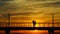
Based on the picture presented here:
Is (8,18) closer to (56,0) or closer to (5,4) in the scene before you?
(5,4)

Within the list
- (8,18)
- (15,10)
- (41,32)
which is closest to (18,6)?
(15,10)

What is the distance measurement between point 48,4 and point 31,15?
514 millimetres

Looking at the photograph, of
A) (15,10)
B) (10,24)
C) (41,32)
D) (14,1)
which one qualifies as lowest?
(41,32)

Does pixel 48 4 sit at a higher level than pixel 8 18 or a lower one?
higher

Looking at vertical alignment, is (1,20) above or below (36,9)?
below

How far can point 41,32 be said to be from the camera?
139 inches

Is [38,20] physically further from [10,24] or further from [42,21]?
[10,24]

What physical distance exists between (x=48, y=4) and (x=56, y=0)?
0.23m

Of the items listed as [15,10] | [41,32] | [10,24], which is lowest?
[41,32]

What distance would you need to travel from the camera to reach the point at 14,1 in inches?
141

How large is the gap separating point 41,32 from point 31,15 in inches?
19.5

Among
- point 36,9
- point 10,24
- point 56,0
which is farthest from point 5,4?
point 56,0

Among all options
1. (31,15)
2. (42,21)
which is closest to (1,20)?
(31,15)

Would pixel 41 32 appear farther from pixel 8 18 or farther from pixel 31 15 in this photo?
pixel 8 18
